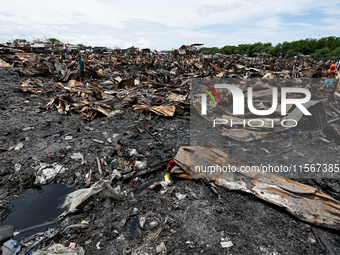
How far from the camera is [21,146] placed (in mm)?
4355

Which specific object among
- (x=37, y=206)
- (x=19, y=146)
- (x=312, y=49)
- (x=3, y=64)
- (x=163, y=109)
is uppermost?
(x=312, y=49)

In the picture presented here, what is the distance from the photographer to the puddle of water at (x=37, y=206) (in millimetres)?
2703

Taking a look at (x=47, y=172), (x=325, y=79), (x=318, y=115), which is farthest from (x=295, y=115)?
(x=47, y=172)

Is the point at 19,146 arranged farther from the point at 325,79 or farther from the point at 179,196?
the point at 325,79

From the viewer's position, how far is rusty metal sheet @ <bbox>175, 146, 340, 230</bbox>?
Result: 8.55 ft

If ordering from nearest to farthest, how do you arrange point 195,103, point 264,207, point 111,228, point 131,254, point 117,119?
point 131,254 → point 111,228 → point 264,207 → point 117,119 → point 195,103

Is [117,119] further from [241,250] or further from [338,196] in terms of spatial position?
[338,196]

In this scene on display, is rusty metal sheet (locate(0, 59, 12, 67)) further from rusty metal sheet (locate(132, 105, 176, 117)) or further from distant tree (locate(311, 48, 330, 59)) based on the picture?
distant tree (locate(311, 48, 330, 59))

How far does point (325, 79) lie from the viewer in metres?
7.08

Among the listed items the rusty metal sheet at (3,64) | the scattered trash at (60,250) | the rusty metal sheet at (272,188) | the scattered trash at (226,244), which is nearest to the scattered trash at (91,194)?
the scattered trash at (60,250)

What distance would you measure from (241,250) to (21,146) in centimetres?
542

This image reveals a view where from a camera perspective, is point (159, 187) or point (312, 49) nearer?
point (159, 187)

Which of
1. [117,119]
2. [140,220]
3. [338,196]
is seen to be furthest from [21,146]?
[338,196]

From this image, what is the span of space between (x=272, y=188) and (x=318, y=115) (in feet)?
12.6
